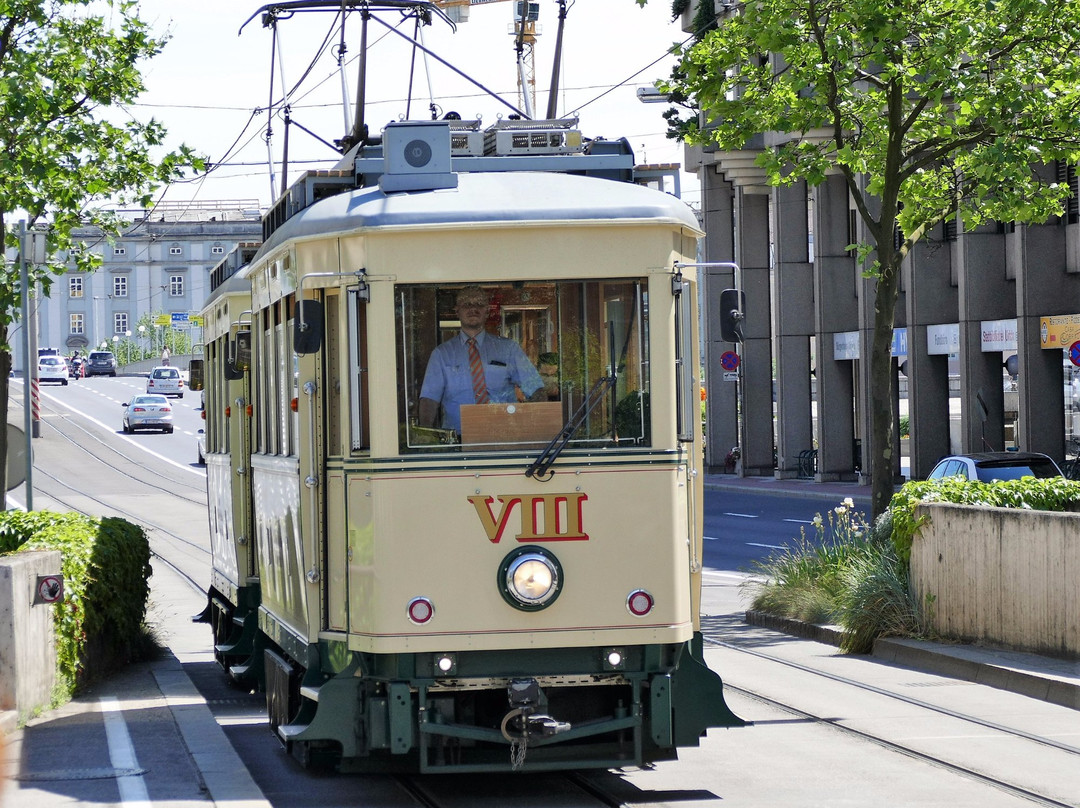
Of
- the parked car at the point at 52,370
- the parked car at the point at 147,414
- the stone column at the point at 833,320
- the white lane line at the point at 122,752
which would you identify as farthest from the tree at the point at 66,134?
the parked car at the point at 52,370

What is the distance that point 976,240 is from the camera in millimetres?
32531

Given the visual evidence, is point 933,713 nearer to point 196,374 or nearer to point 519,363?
point 519,363

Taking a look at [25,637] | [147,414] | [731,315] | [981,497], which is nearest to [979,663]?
[981,497]

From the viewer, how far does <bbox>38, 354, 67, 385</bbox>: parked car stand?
87.6 m

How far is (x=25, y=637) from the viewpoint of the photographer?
996cm

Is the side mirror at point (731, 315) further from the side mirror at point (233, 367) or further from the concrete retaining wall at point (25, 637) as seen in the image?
the concrete retaining wall at point (25, 637)

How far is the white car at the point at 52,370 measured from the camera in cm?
8759

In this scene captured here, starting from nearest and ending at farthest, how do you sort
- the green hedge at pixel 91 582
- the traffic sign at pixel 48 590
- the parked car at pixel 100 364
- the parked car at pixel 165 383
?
the traffic sign at pixel 48 590, the green hedge at pixel 91 582, the parked car at pixel 165 383, the parked car at pixel 100 364

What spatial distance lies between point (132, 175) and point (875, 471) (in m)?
A: 8.51

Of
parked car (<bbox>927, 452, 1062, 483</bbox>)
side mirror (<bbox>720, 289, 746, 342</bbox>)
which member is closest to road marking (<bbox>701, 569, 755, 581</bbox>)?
parked car (<bbox>927, 452, 1062, 483</bbox>)

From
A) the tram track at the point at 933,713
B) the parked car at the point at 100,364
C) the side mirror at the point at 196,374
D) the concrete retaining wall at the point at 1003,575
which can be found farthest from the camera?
the parked car at the point at 100,364

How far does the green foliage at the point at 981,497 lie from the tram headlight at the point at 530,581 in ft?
20.0

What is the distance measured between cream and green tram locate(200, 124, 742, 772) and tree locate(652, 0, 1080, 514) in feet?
26.0

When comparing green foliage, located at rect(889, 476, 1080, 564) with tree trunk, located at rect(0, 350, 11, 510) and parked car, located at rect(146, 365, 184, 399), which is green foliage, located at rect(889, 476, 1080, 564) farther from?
parked car, located at rect(146, 365, 184, 399)
